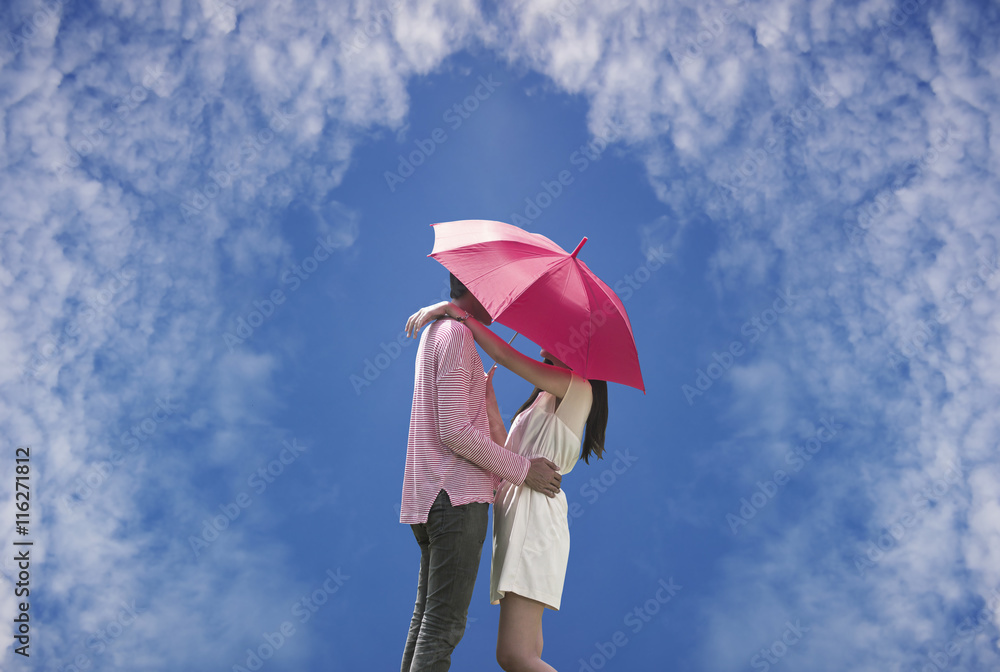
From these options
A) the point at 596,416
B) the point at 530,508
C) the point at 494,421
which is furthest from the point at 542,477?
the point at 596,416

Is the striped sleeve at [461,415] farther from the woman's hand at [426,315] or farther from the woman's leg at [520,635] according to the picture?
the woman's leg at [520,635]

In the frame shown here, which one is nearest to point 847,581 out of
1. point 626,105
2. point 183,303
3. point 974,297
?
point 974,297

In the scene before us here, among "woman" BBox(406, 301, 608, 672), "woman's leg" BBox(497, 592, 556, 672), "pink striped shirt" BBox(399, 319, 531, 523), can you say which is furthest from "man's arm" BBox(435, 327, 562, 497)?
"woman's leg" BBox(497, 592, 556, 672)

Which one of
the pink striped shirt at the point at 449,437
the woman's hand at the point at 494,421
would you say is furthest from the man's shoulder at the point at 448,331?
the woman's hand at the point at 494,421

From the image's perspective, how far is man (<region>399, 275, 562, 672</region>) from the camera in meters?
1.94

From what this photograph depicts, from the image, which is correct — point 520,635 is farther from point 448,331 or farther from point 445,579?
point 448,331

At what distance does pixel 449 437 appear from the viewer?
196cm

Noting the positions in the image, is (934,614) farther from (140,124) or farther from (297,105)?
(140,124)

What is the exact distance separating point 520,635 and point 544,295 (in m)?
0.91

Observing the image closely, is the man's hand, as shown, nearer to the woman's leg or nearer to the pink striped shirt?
the pink striped shirt

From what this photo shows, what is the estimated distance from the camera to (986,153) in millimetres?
4492

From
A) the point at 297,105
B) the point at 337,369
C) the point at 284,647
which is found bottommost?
the point at 284,647

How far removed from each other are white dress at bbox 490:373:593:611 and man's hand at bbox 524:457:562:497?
0.12 feet

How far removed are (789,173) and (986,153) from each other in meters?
1.12
